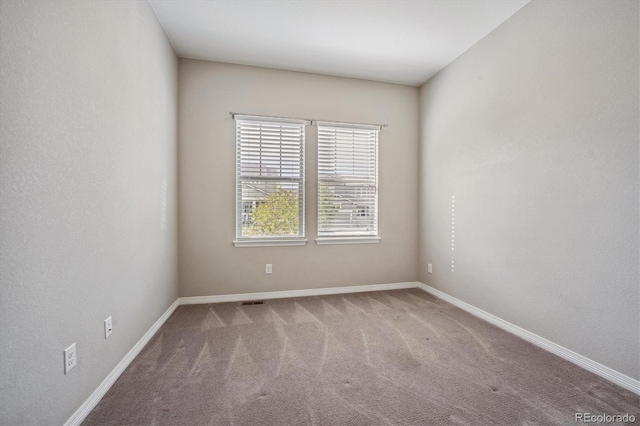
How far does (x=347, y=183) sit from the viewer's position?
11.9ft

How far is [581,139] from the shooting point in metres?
1.96

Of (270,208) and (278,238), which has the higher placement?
(270,208)

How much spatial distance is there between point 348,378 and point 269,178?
2.31 m

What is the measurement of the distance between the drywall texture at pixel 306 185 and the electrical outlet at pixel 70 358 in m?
1.80

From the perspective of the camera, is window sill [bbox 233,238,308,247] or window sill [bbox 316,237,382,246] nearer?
window sill [bbox 233,238,308,247]

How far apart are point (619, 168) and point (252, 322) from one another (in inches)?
120

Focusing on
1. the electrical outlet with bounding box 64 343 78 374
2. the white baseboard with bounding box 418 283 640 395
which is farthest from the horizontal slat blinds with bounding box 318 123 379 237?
the electrical outlet with bounding box 64 343 78 374

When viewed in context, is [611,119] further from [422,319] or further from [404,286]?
[404,286]

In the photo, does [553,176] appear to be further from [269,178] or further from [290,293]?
[290,293]

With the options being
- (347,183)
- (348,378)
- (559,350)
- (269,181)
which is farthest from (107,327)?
(559,350)

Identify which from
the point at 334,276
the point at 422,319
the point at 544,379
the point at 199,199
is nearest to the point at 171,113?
the point at 199,199

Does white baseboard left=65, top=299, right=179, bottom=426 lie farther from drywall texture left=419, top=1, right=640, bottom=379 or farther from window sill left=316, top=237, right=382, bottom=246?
drywall texture left=419, top=1, right=640, bottom=379

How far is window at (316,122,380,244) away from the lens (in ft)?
11.6

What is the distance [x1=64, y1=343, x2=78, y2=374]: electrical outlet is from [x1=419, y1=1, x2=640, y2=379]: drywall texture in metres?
3.17
